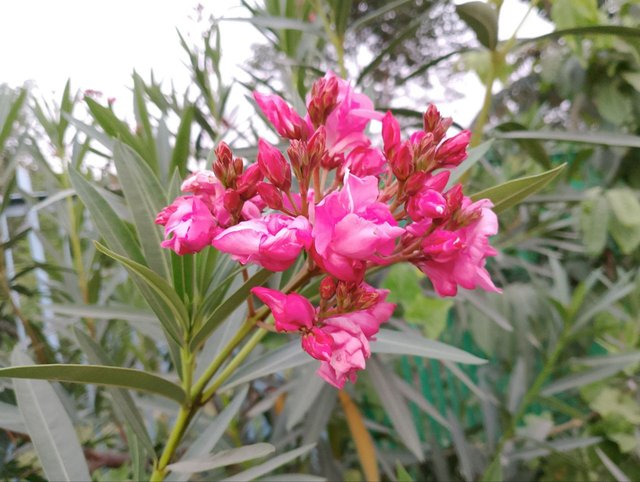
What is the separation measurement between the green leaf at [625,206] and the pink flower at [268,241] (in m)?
1.45

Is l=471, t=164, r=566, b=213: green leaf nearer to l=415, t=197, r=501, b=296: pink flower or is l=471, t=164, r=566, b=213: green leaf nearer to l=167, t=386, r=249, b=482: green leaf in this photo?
l=415, t=197, r=501, b=296: pink flower

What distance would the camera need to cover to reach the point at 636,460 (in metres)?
1.28

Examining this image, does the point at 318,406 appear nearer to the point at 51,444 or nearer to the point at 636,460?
the point at 51,444

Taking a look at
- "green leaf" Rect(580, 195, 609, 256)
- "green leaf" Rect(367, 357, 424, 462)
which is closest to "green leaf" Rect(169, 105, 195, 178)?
"green leaf" Rect(367, 357, 424, 462)

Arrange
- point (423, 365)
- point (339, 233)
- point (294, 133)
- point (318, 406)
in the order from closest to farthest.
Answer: point (339, 233)
point (294, 133)
point (318, 406)
point (423, 365)

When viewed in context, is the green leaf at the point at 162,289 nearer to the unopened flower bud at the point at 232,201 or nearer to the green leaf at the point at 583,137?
the unopened flower bud at the point at 232,201

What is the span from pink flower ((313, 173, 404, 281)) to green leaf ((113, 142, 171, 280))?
19cm

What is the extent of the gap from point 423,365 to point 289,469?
42.1 inches

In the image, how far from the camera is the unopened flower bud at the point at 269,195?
A: 44cm

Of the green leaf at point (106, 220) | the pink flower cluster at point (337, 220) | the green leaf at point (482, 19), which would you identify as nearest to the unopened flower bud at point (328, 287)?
the pink flower cluster at point (337, 220)

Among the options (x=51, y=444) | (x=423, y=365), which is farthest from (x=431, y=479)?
(x=51, y=444)

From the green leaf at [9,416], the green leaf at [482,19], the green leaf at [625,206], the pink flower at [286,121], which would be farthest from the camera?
the green leaf at [625,206]

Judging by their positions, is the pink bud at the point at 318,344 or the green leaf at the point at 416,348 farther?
the green leaf at the point at 416,348

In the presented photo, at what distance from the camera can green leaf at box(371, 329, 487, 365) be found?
2.12 feet
